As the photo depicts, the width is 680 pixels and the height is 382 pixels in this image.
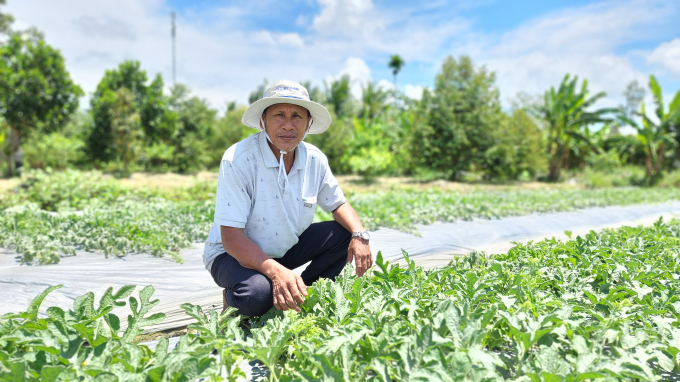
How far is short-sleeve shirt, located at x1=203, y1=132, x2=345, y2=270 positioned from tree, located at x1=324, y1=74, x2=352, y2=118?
22.0 metres

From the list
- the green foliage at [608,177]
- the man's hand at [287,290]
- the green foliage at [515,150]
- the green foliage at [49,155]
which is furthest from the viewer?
the green foliage at [608,177]

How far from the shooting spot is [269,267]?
6.18ft

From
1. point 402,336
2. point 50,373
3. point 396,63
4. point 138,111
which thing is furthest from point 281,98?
point 396,63

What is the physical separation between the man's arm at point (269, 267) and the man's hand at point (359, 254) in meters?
0.50

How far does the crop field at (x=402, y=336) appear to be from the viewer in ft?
4.15

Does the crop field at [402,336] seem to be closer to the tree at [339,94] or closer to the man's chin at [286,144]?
the man's chin at [286,144]

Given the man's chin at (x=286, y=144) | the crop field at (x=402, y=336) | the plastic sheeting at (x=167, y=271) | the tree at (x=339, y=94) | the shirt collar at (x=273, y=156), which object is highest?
the tree at (x=339, y=94)

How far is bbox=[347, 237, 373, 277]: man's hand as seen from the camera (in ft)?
7.55

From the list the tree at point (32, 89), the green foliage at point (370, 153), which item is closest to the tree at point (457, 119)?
the green foliage at point (370, 153)

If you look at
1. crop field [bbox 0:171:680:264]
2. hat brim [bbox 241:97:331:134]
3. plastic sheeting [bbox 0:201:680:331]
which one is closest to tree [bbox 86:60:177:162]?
crop field [bbox 0:171:680:264]

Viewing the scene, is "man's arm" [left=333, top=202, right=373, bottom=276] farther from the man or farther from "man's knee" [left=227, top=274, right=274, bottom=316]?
"man's knee" [left=227, top=274, right=274, bottom=316]

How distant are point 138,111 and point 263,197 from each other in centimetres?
1389

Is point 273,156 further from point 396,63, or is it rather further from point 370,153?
point 396,63

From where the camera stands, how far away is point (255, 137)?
2.26 metres
